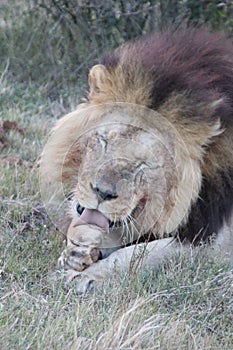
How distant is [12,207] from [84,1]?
12.3ft

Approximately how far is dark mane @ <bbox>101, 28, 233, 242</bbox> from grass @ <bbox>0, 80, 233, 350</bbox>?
0.77 feet

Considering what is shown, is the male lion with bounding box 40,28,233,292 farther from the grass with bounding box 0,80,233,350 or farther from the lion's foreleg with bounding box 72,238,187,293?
the grass with bounding box 0,80,233,350

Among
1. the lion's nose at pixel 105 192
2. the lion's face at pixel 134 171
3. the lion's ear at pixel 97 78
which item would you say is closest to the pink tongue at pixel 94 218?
the lion's face at pixel 134 171

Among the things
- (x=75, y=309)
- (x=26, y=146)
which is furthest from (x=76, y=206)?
(x=26, y=146)

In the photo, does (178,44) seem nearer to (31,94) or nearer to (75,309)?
(75,309)

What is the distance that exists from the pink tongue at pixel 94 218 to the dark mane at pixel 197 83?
0.47 m

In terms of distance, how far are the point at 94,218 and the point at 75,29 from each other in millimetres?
4708

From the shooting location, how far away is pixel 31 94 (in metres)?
7.85

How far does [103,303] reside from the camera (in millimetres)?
3797

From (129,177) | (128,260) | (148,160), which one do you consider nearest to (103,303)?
(128,260)

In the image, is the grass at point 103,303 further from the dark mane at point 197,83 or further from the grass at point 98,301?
the dark mane at point 197,83

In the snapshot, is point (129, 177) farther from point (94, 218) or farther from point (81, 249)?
point (81, 249)

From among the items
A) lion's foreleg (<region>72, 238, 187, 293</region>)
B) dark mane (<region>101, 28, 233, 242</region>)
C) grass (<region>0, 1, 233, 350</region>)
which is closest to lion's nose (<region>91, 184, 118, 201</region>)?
lion's foreleg (<region>72, 238, 187, 293</region>)

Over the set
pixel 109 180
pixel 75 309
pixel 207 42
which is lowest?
pixel 75 309
